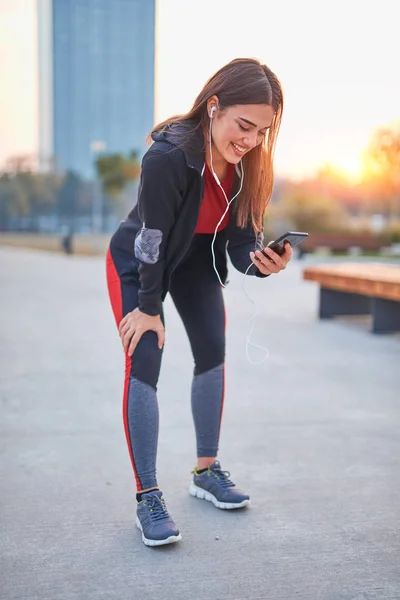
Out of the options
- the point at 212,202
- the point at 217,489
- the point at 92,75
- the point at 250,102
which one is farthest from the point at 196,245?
the point at 92,75

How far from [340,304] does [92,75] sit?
341 feet

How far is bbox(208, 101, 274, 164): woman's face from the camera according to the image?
2223 millimetres

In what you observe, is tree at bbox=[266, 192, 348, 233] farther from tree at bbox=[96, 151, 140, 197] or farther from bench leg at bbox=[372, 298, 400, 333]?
bench leg at bbox=[372, 298, 400, 333]

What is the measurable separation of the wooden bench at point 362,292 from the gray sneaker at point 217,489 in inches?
136

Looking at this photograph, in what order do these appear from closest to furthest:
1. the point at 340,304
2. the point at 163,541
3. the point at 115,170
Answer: the point at 163,541 < the point at 340,304 < the point at 115,170

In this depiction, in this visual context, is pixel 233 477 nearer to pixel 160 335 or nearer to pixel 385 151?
pixel 160 335

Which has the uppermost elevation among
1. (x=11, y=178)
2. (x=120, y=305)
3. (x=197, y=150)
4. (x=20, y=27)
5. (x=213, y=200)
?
(x=20, y=27)

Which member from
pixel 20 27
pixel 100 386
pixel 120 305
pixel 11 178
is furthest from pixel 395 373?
pixel 11 178

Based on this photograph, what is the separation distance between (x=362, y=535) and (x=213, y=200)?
1200mm

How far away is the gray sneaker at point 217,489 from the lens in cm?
252

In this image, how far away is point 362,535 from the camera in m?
2.32

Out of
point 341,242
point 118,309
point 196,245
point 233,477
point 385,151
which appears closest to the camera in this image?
point 118,309

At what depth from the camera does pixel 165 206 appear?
223 centimetres

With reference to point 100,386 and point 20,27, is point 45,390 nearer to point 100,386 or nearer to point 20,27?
point 100,386
